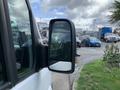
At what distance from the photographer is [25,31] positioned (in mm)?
2451

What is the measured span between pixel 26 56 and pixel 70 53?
0.99 feet

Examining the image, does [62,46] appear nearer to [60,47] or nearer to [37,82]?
[60,47]

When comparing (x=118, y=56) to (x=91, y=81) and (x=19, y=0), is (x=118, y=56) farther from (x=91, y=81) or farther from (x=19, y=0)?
(x=19, y=0)

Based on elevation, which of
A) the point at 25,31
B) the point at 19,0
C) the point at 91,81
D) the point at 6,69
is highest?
the point at 19,0

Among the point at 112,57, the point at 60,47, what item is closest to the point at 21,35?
the point at 60,47

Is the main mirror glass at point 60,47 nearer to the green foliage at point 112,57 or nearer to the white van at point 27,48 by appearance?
the white van at point 27,48

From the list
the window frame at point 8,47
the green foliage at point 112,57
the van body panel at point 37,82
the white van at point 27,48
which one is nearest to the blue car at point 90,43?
the green foliage at point 112,57

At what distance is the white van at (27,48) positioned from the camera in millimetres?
2055

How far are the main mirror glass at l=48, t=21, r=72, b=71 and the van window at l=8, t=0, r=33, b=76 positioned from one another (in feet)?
0.51

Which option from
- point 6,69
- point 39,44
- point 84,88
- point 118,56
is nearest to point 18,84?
point 6,69

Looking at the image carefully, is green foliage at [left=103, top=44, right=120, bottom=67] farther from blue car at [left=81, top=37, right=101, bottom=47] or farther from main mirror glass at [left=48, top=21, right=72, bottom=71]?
blue car at [left=81, top=37, right=101, bottom=47]

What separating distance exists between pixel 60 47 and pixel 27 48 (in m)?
0.22

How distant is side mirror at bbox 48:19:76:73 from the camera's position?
2336mm

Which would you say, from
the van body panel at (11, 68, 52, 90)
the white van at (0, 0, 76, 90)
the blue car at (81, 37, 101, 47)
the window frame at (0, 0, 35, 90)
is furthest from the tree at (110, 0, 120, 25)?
the blue car at (81, 37, 101, 47)
